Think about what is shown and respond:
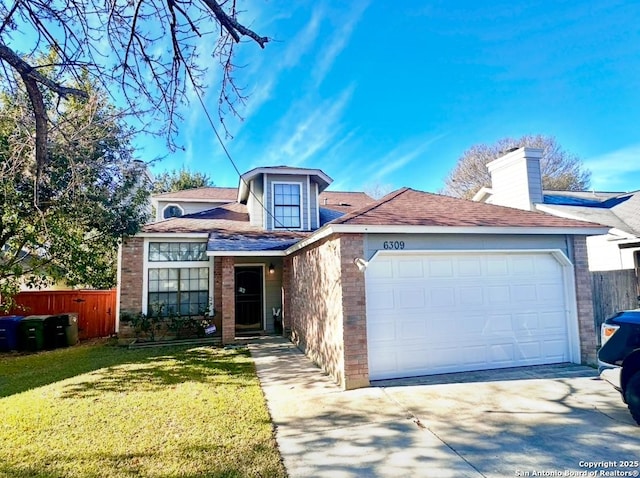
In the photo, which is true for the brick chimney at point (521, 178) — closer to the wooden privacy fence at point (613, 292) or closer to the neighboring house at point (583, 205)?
the neighboring house at point (583, 205)

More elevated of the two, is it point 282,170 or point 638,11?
point 638,11

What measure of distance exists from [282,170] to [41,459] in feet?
33.9

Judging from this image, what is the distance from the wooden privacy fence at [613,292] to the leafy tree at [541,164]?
16875 mm

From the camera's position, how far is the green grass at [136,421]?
3.66 meters

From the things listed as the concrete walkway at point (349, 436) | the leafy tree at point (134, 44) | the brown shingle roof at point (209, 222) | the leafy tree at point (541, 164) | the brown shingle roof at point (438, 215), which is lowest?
the concrete walkway at point (349, 436)

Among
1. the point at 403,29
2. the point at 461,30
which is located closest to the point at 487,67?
the point at 461,30

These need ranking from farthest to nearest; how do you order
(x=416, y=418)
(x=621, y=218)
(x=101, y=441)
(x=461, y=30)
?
(x=621, y=218), (x=461, y=30), (x=416, y=418), (x=101, y=441)

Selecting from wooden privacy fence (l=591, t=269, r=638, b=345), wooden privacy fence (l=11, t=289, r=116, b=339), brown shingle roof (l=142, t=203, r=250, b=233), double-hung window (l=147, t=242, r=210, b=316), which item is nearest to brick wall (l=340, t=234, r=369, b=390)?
double-hung window (l=147, t=242, r=210, b=316)

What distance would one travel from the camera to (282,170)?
505 inches

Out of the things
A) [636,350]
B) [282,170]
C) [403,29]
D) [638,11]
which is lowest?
[636,350]

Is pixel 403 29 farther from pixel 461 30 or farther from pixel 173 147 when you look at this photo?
pixel 173 147

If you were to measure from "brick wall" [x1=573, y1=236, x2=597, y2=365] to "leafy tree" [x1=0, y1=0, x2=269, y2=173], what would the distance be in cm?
711

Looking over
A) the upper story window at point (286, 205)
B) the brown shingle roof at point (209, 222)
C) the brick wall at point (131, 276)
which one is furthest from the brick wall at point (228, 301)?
the upper story window at point (286, 205)

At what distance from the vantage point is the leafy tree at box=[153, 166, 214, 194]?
28016 millimetres
